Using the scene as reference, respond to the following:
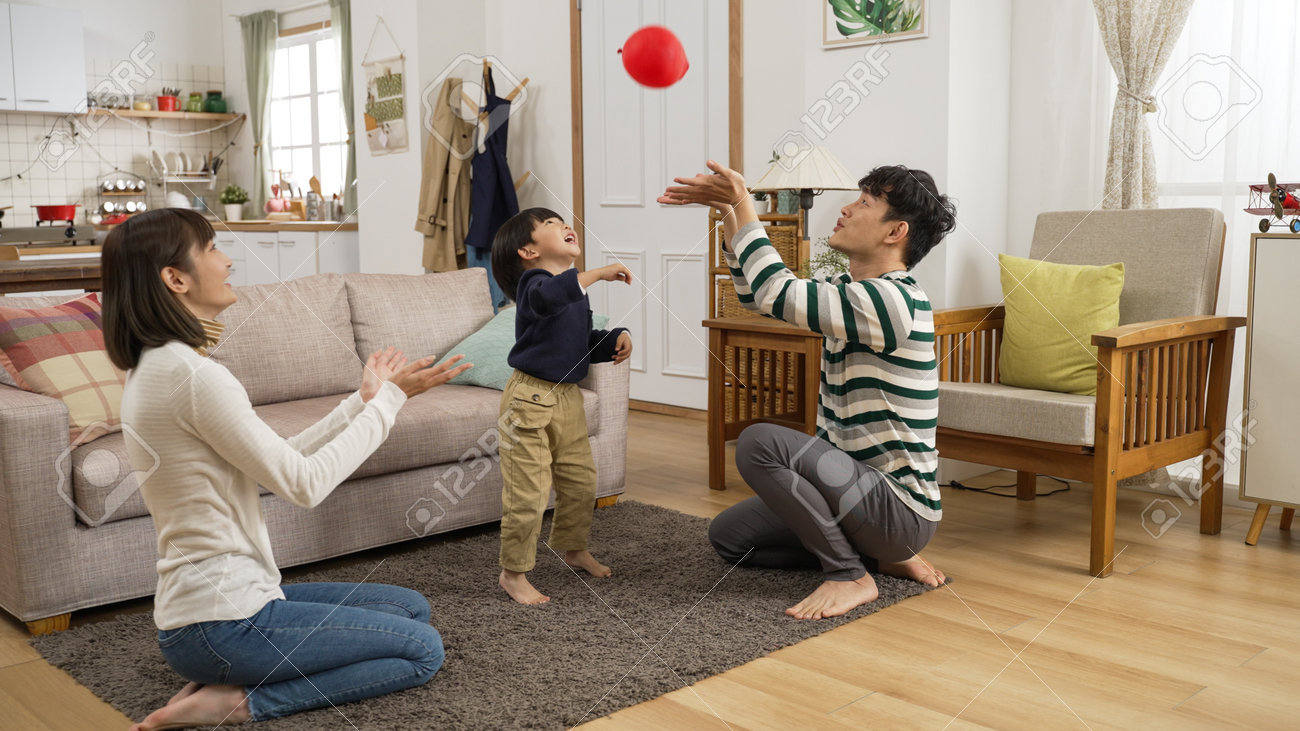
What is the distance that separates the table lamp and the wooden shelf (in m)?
5.39

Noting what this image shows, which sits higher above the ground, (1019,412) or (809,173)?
(809,173)

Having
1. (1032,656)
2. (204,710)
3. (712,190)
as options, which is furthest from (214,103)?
(1032,656)

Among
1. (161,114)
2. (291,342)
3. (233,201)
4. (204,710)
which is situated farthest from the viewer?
(233,201)

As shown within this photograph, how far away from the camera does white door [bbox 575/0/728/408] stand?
480 centimetres

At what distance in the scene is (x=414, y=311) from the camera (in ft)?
11.5

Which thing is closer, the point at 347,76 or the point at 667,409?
the point at 667,409

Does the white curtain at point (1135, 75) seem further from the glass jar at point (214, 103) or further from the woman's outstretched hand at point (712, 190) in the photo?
the glass jar at point (214, 103)

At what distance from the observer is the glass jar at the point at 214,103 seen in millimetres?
7699

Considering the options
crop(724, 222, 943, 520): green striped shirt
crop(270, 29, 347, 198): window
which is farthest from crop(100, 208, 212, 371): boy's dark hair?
crop(270, 29, 347, 198): window

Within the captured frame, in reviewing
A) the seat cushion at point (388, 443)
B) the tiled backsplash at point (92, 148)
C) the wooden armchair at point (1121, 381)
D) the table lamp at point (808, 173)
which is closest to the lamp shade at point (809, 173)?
the table lamp at point (808, 173)

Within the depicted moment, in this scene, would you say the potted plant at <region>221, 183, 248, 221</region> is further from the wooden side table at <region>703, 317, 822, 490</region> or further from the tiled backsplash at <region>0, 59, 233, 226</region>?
the wooden side table at <region>703, 317, 822, 490</region>

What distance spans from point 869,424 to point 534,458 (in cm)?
79

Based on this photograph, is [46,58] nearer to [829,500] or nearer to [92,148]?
[92,148]

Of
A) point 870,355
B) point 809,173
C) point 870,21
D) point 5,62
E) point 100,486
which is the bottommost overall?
point 100,486
